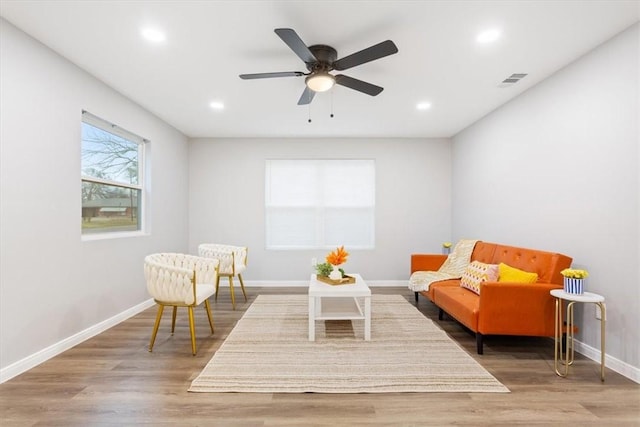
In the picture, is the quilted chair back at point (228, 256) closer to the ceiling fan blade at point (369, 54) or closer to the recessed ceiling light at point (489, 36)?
the ceiling fan blade at point (369, 54)

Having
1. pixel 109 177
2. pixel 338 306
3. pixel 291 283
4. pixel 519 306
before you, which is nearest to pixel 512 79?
pixel 519 306

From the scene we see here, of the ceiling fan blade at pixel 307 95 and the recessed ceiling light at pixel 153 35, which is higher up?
the recessed ceiling light at pixel 153 35

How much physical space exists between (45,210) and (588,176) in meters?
4.61

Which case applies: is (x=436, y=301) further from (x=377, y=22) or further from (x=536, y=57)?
A: (x=377, y=22)

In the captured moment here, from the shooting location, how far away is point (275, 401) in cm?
202

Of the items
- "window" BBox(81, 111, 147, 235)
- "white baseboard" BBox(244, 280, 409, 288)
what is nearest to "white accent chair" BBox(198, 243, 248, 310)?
"white baseboard" BBox(244, 280, 409, 288)

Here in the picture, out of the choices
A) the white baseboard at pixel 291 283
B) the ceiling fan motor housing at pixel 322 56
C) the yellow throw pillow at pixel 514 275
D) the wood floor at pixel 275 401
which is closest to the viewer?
the wood floor at pixel 275 401

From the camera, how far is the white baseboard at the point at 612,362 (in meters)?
2.26

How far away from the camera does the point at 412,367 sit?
→ 2.43 m

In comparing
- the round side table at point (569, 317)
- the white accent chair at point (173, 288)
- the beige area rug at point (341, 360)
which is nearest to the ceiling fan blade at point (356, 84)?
the white accent chair at point (173, 288)

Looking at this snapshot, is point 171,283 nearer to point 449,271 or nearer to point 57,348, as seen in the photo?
A: point 57,348

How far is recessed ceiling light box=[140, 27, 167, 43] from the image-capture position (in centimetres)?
234

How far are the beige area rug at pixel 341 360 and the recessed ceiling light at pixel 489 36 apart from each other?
102 inches

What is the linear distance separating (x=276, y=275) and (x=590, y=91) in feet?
15.3
